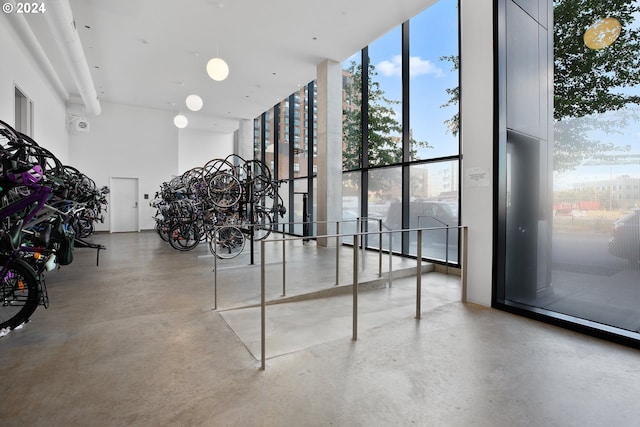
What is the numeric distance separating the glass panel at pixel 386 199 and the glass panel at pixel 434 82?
2.20 feet

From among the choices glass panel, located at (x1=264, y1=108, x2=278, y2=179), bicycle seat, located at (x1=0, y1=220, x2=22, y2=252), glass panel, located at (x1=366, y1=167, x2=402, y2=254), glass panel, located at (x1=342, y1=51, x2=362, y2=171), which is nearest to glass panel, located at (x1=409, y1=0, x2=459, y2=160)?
glass panel, located at (x1=366, y1=167, x2=402, y2=254)

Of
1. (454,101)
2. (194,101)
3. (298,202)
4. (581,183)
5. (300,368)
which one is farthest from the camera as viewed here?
(298,202)

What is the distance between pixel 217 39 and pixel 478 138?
17.7ft

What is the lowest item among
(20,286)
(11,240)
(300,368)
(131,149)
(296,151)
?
(300,368)

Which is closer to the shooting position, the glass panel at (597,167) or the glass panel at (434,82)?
the glass panel at (597,167)

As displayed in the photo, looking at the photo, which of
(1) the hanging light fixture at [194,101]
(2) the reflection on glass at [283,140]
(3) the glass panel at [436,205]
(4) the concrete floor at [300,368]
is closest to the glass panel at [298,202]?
(2) the reflection on glass at [283,140]

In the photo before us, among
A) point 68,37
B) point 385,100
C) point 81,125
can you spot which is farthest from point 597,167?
point 81,125

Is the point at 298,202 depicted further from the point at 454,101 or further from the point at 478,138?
the point at 478,138

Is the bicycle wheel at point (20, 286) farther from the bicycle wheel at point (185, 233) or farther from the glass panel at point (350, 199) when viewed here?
the glass panel at point (350, 199)

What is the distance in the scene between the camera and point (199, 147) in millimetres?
13148

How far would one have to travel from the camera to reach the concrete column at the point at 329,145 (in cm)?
729

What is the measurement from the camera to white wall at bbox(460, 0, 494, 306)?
10.9 ft

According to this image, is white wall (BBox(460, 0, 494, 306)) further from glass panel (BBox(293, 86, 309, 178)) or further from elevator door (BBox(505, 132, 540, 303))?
glass panel (BBox(293, 86, 309, 178))

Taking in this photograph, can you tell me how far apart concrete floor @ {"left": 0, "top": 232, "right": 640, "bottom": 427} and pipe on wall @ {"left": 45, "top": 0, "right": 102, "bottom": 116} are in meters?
3.78
